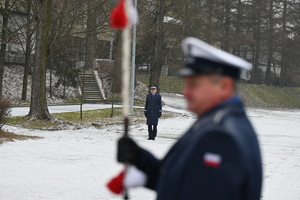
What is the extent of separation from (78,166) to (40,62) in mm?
12695

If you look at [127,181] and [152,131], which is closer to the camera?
[127,181]

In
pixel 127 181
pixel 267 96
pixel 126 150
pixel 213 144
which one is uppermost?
pixel 213 144

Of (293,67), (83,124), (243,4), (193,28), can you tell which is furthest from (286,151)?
(293,67)

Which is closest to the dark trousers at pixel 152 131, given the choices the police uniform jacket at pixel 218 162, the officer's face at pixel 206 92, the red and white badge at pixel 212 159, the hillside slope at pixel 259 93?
the police uniform jacket at pixel 218 162

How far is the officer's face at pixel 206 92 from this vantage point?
Result: 2684mm

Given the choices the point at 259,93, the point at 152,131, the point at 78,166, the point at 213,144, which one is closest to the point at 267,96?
the point at 259,93

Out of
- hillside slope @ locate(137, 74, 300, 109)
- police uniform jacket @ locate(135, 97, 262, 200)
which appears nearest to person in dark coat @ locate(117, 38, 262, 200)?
police uniform jacket @ locate(135, 97, 262, 200)

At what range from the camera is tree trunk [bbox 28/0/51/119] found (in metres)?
23.9

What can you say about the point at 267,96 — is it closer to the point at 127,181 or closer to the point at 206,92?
the point at 127,181

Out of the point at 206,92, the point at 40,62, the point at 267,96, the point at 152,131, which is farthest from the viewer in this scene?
the point at 267,96

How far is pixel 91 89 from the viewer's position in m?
47.8

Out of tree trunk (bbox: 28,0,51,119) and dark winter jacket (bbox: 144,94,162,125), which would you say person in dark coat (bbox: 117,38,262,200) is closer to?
dark winter jacket (bbox: 144,94,162,125)

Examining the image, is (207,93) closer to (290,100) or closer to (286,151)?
(286,151)

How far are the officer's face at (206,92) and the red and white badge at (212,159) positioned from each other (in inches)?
11.1
